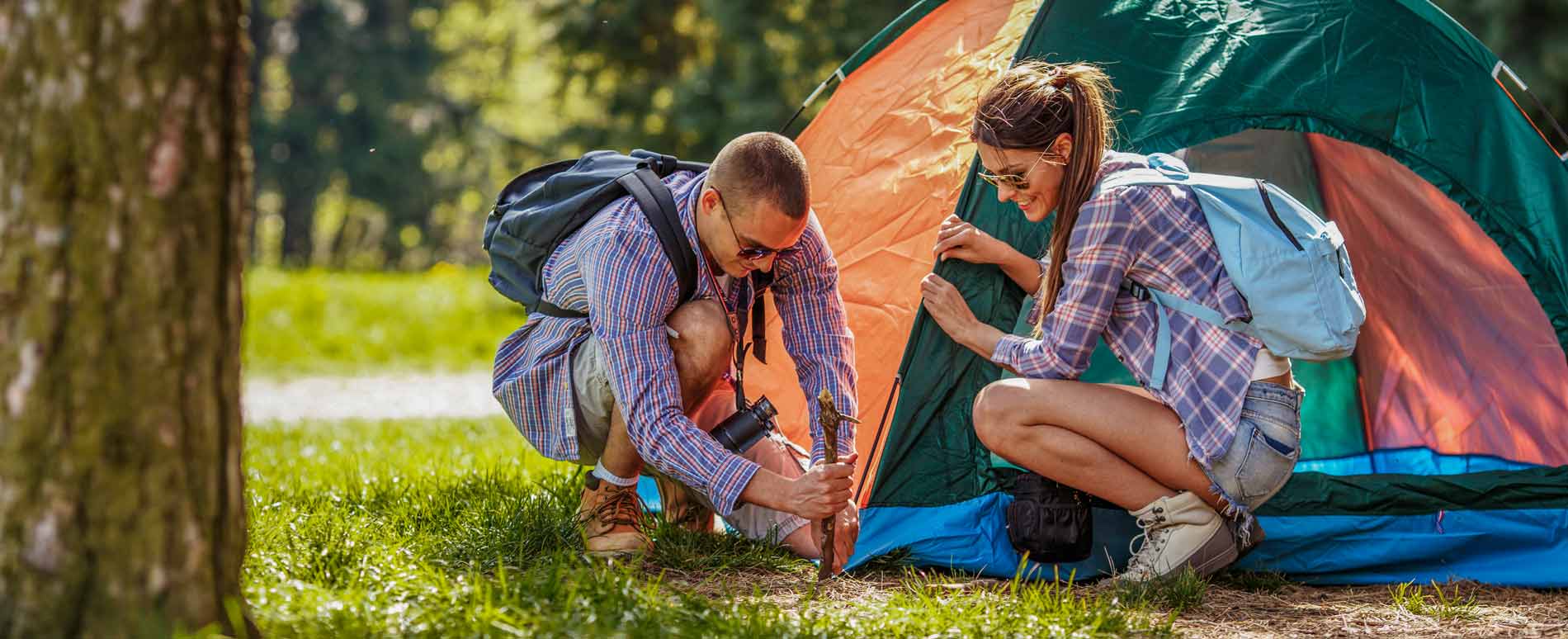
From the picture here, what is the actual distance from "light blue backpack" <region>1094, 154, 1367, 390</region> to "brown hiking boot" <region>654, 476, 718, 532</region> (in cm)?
126

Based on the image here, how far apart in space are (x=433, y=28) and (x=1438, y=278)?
1725cm

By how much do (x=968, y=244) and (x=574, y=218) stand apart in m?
1.02

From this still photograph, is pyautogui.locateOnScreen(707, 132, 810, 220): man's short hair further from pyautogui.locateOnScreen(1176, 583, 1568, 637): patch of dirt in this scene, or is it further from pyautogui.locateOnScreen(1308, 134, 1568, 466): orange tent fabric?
pyautogui.locateOnScreen(1308, 134, 1568, 466): orange tent fabric

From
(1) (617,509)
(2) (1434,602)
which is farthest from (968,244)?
(2) (1434,602)

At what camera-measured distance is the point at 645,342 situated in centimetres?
296

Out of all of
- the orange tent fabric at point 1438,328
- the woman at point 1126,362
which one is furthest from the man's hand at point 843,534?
the orange tent fabric at point 1438,328

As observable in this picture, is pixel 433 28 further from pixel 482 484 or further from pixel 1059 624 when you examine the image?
pixel 1059 624

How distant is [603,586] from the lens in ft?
8.55

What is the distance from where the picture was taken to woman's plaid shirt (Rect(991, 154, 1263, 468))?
9.97 feet

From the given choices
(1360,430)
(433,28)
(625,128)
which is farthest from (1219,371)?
(433,28)

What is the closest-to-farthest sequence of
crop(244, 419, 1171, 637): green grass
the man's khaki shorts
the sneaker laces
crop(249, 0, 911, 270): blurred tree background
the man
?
crop(244, 419, 1171, 637): green grass
the man
the sneaker laces
the man's khaki shorts
crop(249, 0, 911, 270): blurred tree background

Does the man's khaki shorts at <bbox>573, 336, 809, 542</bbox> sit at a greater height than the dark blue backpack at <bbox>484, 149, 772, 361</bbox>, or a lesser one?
lesser

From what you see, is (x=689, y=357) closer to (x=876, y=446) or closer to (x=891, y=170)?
(x=876, y=446)

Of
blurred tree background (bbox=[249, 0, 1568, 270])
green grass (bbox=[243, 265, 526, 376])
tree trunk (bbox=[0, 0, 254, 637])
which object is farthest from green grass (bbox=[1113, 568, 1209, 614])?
green grass (bbox=[243, 265, 526, 376])
